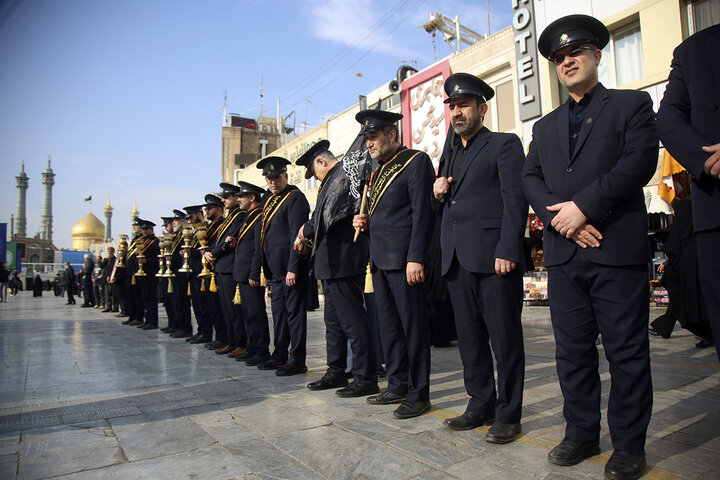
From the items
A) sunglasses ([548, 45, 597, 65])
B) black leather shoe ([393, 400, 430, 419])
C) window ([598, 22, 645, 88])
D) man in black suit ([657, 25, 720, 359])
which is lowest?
black leather shoe ([393, 400, 430, 419])

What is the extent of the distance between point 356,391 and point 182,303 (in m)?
5.61

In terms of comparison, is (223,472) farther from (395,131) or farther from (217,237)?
(217,237)

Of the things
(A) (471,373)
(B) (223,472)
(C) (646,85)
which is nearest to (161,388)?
(B) (223,472)

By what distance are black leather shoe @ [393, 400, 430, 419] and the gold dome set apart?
4055 inches

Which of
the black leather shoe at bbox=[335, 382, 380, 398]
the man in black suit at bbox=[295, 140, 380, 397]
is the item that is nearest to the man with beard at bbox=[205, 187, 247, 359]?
the man in black suit at bbox=[295, 140, 380, 397]

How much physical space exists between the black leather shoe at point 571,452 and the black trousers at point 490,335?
1.31ft

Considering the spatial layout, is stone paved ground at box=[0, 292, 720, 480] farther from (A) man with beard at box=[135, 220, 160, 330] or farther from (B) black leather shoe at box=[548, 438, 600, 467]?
(A) man with beard at box=[135, 220, 160, 330]

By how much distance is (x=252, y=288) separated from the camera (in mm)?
5840

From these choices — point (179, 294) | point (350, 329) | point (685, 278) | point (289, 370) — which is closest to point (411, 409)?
point (350, 329)

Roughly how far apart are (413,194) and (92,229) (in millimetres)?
104262

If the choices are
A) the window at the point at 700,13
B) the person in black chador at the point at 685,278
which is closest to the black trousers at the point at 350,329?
the person in black chador at the point at 685,278

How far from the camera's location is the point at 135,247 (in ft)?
34.9

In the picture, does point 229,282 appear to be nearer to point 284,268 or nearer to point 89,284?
point 284,268

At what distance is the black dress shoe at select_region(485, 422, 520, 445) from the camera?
2.71 metres
